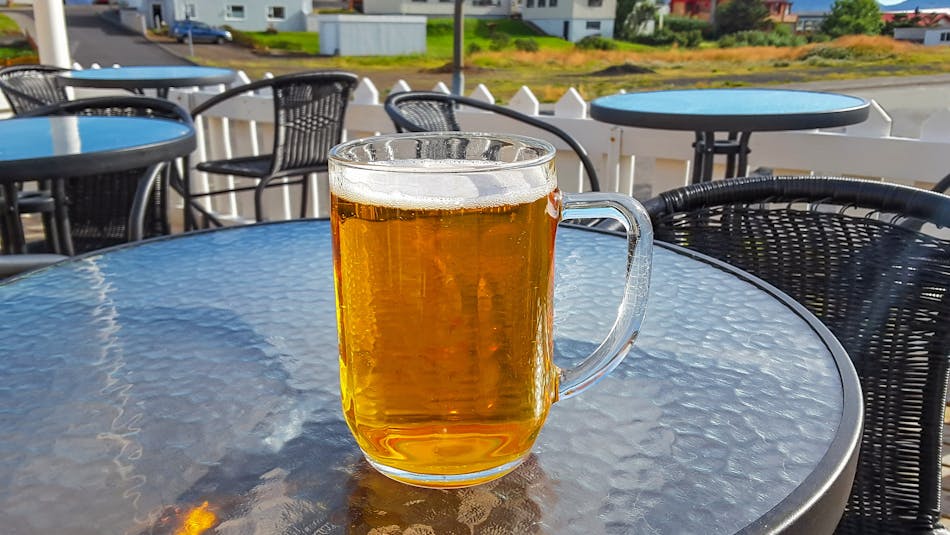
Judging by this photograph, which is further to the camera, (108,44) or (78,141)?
(108,44)

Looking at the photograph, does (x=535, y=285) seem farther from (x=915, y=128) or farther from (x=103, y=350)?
(x=915, y=128)

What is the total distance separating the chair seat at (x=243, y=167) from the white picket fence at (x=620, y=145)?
1.89 feet

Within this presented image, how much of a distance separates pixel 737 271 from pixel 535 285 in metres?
0.44

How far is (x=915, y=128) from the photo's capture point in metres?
2.66

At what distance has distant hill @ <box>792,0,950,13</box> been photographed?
9.75 feet

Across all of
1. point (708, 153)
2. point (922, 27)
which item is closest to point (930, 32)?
point (922, 27)

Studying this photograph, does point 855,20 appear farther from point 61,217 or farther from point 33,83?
point 33,83

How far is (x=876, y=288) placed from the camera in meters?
0.89

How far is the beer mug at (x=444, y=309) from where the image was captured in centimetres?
37

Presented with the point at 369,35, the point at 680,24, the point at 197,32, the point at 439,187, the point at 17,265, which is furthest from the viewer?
the point at 197,32

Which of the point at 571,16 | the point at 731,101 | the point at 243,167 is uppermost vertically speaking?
the point at 571,16

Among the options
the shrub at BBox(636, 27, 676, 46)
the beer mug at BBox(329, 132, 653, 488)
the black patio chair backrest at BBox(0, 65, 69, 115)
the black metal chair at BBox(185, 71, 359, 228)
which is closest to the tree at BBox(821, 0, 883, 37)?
the black metal chair at BBox(185, 71, 359, 228)

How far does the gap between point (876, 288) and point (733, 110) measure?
59.1 inches

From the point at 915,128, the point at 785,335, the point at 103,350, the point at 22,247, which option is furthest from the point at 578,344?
the point at 915,128
